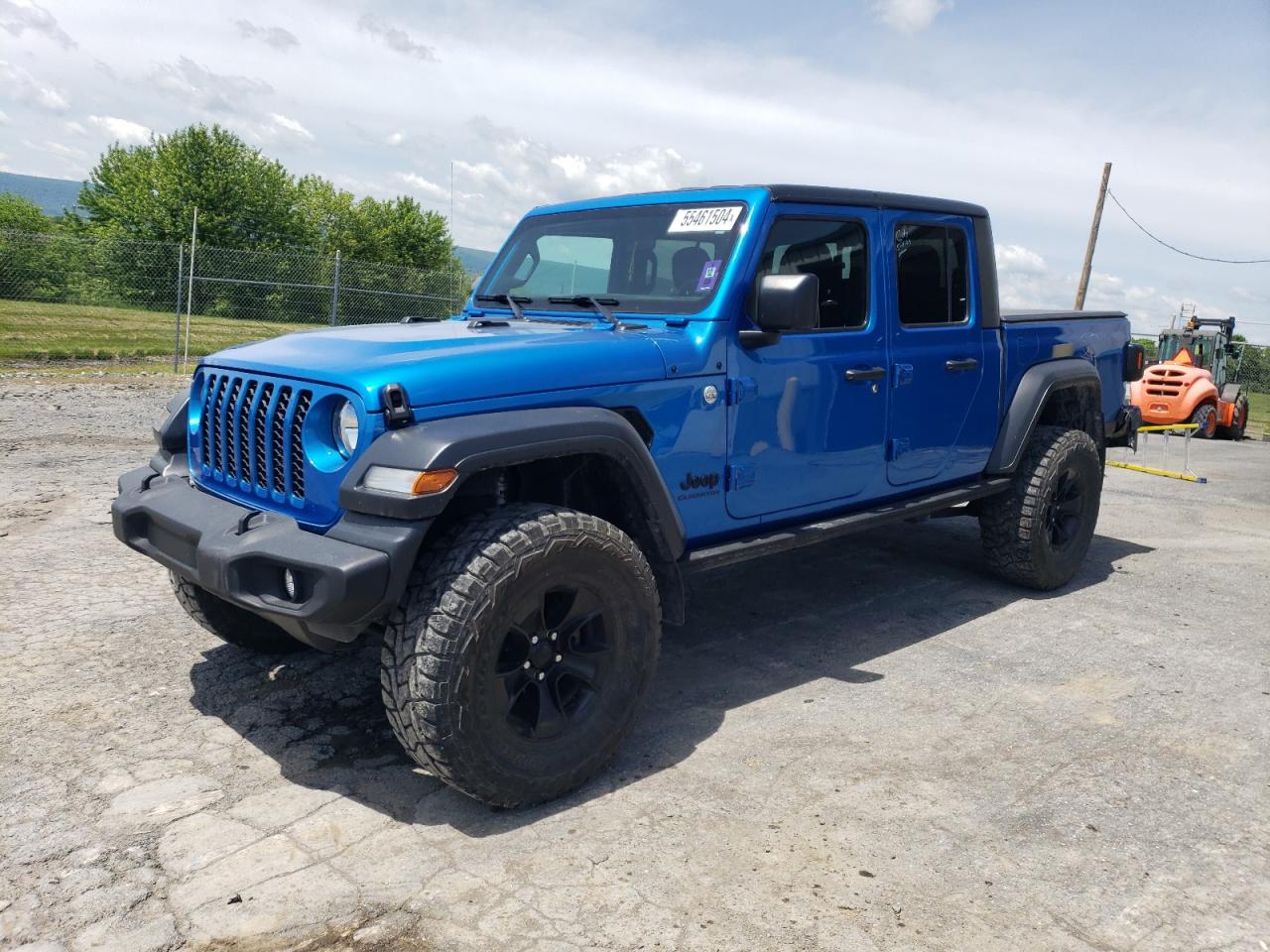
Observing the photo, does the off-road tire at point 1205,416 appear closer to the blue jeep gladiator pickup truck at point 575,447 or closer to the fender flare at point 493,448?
the blue jeep gladiator pickup truck at point 575,447

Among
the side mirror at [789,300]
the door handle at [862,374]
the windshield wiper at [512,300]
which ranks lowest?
the door handle at [862,374]

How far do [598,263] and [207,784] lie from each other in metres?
2.48

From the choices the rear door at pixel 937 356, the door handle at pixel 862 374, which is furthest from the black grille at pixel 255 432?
the rear door at pixel 937 356

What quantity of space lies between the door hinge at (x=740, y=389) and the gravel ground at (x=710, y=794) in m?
1.20

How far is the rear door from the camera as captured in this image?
4.52 metres

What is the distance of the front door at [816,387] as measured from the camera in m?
3.84

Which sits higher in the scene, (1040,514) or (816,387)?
(816,387)

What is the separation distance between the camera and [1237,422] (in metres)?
17.5

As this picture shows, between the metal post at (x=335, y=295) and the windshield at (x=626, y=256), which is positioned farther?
the metal post at (x=335, y=295)

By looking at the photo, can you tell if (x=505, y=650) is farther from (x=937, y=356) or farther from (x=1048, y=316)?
(x=1048, y=316)

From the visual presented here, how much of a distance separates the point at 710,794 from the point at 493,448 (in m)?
1.31

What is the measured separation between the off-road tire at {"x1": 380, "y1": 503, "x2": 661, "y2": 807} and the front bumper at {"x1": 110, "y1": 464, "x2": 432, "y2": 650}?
156 millimetres

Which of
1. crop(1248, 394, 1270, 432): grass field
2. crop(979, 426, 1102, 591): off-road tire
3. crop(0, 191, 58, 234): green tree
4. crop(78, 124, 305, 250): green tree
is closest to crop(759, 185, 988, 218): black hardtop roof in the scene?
crop(979, 426, 1102, 591): off-road tire

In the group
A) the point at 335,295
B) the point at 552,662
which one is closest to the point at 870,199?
the point at 552,662
